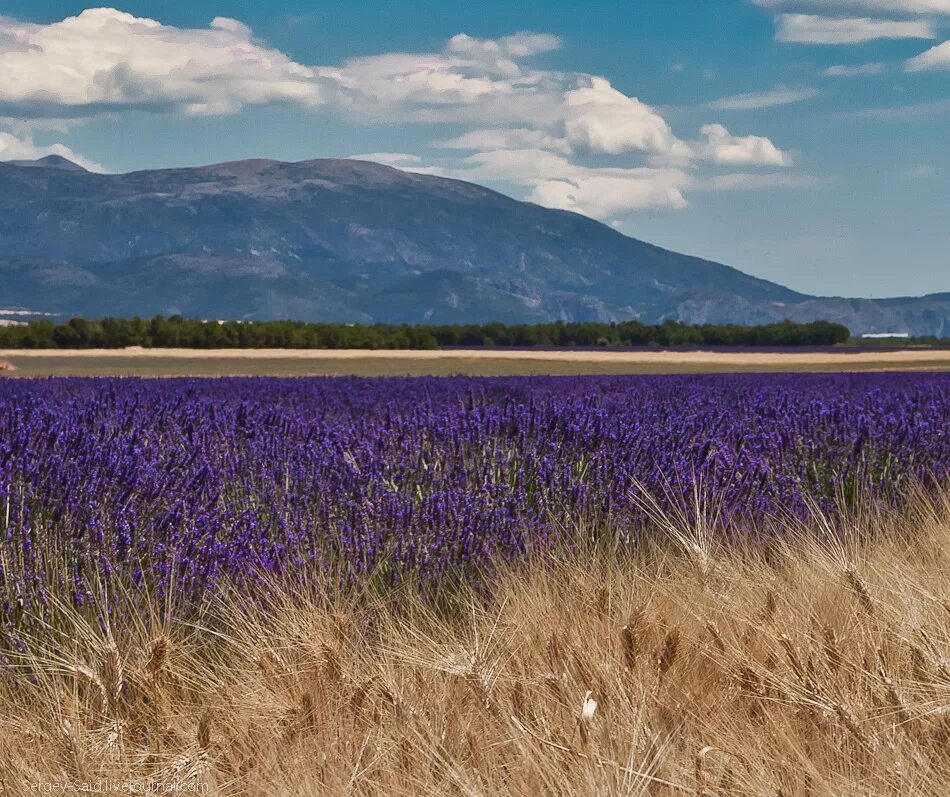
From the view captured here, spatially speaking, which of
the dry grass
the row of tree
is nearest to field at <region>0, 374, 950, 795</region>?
the dry grass

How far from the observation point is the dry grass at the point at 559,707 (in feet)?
8.96

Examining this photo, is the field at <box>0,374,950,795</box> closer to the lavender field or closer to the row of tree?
the lavender field

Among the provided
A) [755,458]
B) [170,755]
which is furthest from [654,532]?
[170,755]

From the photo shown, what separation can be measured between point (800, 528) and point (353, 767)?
3950mm

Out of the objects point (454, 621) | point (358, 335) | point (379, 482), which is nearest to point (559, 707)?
point (454, 621)

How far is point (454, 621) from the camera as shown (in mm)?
4945

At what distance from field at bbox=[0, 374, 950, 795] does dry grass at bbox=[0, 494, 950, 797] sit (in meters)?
0.01

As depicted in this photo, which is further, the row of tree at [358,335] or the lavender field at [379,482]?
the row of tree at [358,335]

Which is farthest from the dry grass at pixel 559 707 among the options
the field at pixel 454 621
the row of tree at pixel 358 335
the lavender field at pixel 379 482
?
the row of tree at pixel 358 335

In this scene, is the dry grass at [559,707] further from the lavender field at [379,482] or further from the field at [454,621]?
the lavender field at [379,482]

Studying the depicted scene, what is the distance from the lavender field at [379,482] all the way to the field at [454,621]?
0.9 inches

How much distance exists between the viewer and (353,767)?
293cm

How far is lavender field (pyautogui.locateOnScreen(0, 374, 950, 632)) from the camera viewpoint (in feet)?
16.0

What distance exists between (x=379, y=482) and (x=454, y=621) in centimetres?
150
